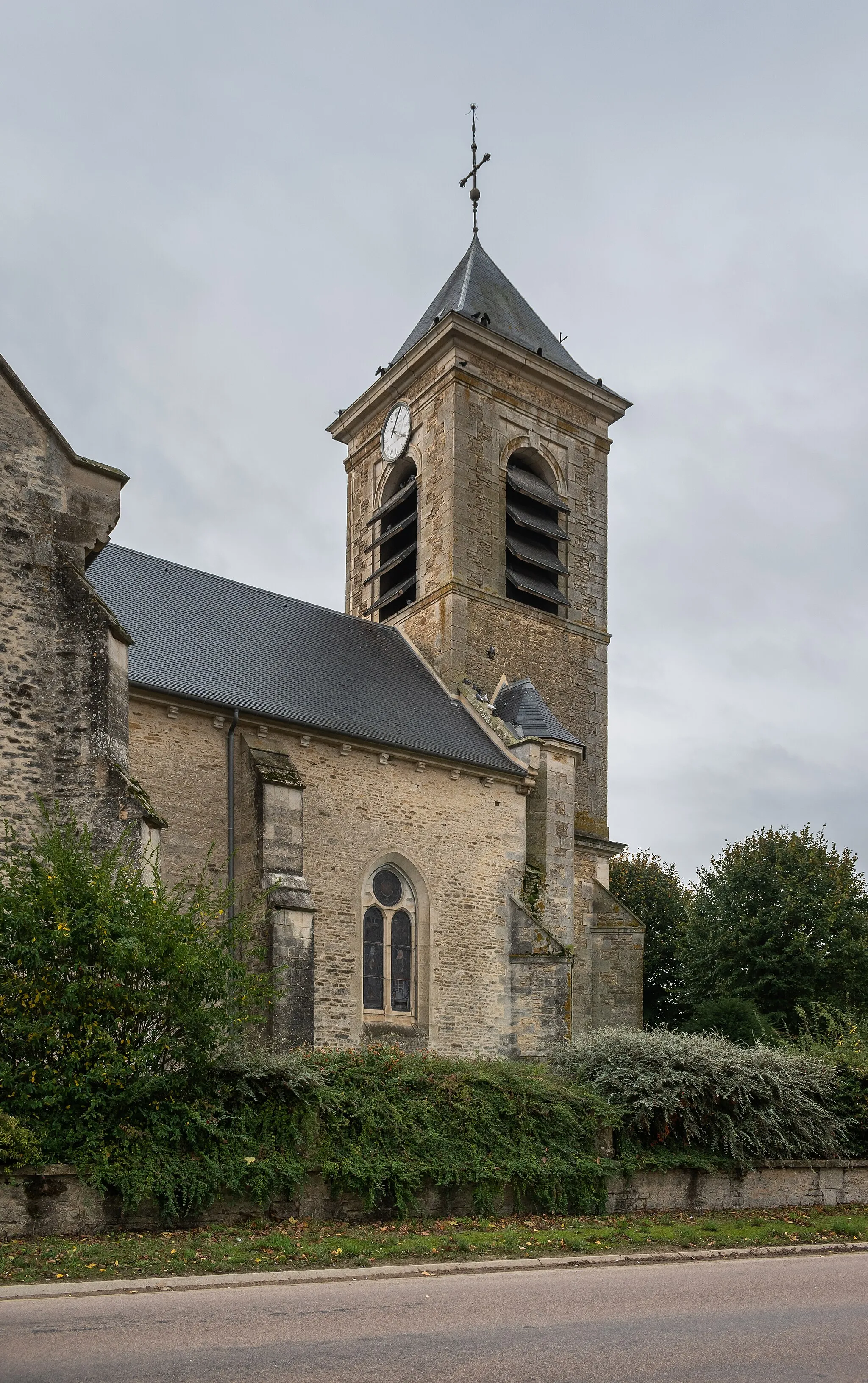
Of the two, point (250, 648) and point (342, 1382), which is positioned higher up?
point (250, 648)

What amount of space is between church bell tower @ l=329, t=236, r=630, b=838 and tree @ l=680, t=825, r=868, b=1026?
427cm

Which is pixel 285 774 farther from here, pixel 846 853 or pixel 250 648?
pixel 846 853

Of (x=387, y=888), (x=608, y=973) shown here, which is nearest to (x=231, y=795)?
(x=387, y=888)

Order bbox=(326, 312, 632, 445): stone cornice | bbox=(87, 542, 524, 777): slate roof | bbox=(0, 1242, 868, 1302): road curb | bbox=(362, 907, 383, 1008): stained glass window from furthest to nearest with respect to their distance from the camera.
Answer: bbox=(326, 312, 632, 445): stone cornice
bbox=(362, 907, 383, 1008): stained glass window
bbox=(87, 542, 524, 777): slate roof
bbox=(0, 1242, 868, 1302): road curb

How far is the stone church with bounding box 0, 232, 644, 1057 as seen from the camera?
1243cm

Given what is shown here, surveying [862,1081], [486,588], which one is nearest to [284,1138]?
[862,1081]

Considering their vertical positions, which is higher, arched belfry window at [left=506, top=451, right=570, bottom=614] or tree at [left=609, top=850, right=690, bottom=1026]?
arched belfry window at [left=506, top=451, right=570, bottom=614]

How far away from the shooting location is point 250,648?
1908 centimetres

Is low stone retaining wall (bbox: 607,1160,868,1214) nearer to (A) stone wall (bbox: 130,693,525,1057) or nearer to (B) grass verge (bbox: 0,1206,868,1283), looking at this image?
(B) grass verge (bbox: 0,1206,868,1283)

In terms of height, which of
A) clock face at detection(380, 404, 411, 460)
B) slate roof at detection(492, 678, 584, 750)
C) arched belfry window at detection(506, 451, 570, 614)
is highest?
clock face at detection(380, 404, 411, 460)

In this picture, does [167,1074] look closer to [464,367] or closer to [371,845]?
[371,845]

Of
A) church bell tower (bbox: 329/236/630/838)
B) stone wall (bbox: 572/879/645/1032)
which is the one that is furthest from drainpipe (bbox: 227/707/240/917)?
stone wall (bbox: 572/879/645/1032)

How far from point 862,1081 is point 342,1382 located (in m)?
11.5

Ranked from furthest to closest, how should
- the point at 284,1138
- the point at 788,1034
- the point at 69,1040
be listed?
1. the point at 788,1034
2. the point at 284,1138
3. the point at 69,1040
